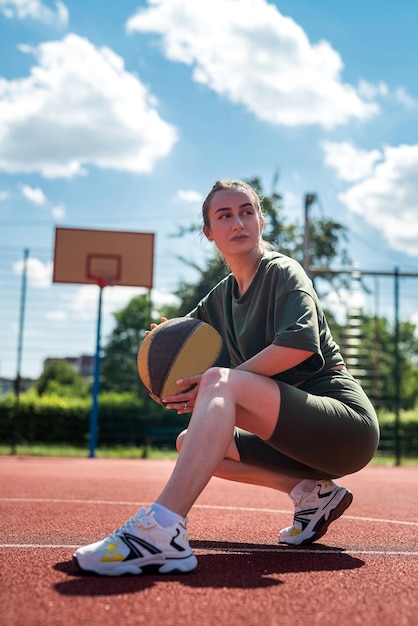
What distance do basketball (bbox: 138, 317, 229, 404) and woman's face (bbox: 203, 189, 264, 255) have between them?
320 millimetres

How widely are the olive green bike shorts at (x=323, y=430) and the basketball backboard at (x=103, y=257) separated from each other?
10.6 metres

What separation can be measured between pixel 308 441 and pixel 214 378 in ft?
1.26

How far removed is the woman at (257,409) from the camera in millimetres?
1934

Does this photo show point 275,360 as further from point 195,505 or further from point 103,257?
point 103,257

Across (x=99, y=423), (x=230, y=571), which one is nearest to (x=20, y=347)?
(x=99, y=423)

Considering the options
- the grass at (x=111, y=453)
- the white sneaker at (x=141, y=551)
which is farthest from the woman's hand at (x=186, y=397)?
the grass at (x=111, y=453)

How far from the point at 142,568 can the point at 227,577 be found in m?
0.23

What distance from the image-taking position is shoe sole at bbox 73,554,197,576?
1870 millimetres

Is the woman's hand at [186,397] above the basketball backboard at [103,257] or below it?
below

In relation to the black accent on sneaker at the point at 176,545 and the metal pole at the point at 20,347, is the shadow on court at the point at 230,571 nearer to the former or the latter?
the black accent on sneaker at the point at 176,545

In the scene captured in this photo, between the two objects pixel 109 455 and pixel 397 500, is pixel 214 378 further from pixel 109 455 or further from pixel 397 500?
pixel 109 455

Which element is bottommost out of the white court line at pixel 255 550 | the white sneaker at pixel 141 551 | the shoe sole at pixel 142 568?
the white court line at pixel 255 550

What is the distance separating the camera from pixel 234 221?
2.55 m

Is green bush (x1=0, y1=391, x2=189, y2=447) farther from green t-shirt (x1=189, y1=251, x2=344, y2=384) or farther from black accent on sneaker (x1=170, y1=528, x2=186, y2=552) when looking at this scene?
black accent on sneaker (x1=170, y1=528, x2=186, y2=552)
